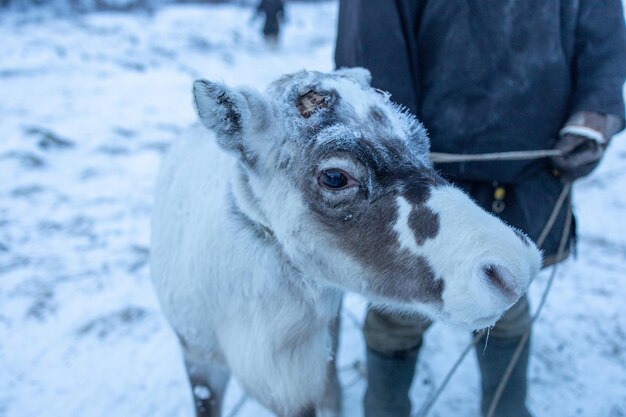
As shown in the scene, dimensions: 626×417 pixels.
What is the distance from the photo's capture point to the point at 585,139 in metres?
2.23

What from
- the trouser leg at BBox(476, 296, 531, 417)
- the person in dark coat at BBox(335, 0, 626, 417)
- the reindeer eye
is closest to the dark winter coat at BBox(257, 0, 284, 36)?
the person in dark coat at BBox(335, 0, 626, 417)

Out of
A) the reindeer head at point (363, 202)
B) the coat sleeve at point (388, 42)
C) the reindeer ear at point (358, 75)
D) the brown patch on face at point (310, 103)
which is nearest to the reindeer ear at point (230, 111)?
the reindeer head at point (363, 202)

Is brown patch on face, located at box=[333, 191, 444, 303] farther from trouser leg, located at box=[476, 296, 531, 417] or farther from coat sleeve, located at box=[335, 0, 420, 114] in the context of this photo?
trouser leg, located at box=[476, 296, 531, 417]

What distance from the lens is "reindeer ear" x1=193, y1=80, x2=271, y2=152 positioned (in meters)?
1.60

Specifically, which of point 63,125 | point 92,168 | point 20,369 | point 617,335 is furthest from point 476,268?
point 63,125

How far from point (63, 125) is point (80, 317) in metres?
4.53

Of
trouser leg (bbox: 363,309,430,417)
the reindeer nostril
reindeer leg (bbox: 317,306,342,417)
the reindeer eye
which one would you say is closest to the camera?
the reindeer nostril

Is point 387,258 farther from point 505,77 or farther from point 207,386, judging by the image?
point 207,386

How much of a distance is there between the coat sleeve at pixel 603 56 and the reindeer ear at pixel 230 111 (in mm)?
1528

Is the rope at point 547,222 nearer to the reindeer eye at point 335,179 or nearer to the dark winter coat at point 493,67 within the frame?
the dark winter coat at point 493,67

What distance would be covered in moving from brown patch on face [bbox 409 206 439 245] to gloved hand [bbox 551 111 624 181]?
1123 millimetres

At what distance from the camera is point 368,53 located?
2.21 meters

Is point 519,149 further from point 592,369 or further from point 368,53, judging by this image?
point 592,369

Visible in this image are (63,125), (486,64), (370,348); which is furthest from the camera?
(63,125)
